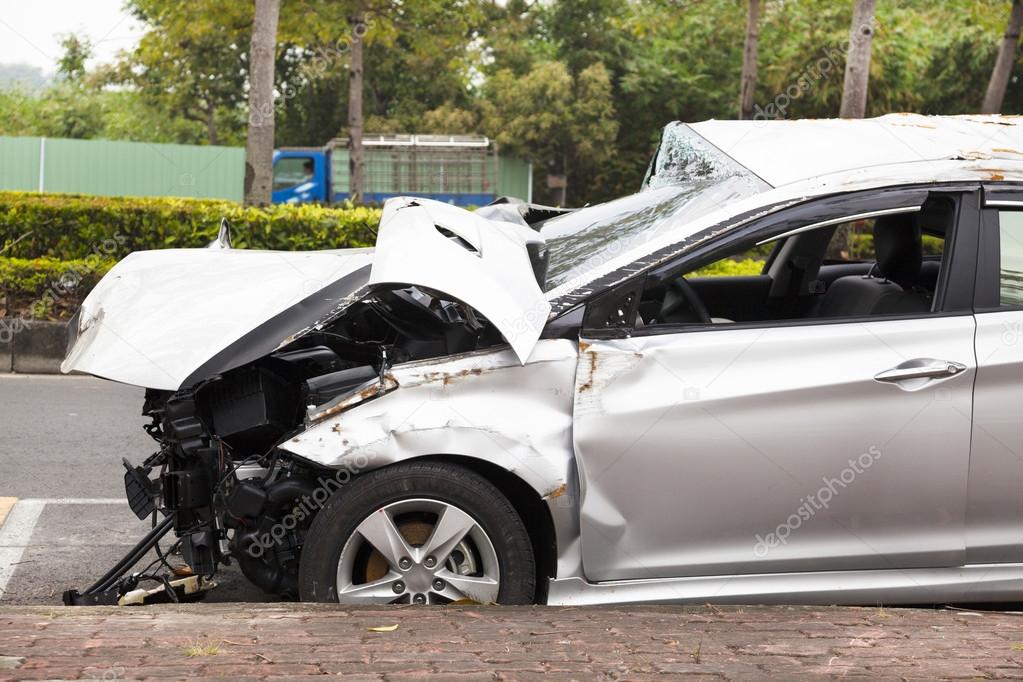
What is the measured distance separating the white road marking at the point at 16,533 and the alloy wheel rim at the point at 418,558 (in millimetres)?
1706

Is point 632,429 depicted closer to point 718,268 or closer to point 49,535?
point 49,535

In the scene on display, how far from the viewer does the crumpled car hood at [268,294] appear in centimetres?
375

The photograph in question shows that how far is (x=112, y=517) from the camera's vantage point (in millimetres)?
5699

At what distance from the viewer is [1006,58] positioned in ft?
51.1

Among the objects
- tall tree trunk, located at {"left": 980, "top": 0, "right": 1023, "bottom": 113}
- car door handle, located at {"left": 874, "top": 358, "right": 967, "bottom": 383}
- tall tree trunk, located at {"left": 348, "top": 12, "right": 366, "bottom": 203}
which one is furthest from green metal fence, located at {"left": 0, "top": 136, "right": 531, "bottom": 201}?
car door handle, located at {"left": 874, "top": 358, "right": 967, "bottom": 383}

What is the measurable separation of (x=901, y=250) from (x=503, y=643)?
222 cm

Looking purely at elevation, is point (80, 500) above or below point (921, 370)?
below

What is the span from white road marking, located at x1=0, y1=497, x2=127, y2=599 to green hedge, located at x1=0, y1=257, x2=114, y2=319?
4458 mm

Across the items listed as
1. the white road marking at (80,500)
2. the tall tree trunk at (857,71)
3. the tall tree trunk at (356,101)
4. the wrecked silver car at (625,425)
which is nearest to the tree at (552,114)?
the tall tree trunk at (356,101)

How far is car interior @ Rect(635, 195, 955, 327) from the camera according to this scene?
4.09 meters

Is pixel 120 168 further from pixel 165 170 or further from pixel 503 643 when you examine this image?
pixel 503 643

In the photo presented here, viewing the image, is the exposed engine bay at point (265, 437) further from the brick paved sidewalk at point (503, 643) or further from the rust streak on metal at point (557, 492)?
the rust streak on metal at point (557, 492)

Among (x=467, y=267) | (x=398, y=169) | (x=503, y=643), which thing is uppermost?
(x=398, y=169)

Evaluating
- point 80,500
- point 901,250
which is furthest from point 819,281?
point 80,500
